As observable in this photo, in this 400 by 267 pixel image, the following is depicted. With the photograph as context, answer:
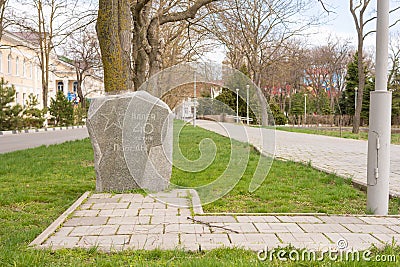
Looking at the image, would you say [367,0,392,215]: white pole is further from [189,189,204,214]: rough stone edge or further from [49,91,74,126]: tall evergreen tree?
[49,91,74,126]: tall evergreen tree

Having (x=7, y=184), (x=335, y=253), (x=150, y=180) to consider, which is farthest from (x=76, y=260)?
(x=7, y=184)

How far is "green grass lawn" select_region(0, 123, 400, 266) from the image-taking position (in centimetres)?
353

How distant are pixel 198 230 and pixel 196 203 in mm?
1439

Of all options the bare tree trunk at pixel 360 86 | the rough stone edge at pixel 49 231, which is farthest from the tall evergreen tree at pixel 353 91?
the rough stone edge at pixel 49 231

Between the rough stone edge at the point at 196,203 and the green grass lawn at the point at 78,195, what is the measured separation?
20cm

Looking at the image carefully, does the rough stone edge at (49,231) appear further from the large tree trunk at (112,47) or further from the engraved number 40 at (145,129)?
the large tree trunk at (112,47)

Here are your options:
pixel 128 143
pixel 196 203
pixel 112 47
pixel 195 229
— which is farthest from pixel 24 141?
pixel 195 229

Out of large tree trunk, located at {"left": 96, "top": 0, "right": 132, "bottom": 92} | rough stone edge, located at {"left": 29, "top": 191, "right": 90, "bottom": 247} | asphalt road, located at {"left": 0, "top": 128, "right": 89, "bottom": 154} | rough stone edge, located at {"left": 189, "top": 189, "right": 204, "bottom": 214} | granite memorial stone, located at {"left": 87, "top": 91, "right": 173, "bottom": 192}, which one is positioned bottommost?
asphalt road, located at {"left": 0, "top": 128, "right": 89, "bottom": 154}

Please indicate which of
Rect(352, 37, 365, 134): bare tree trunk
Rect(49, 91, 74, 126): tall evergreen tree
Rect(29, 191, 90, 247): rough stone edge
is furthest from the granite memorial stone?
Rect(49, 91, 74, 126): tall evergreen tree

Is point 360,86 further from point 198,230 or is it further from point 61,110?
point 61,110

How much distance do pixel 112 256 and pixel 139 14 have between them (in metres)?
10.8

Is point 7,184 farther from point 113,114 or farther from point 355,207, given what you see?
point 355,207

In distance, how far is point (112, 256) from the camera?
366cm

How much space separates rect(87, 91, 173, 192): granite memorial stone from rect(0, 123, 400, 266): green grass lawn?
27.0 inches
